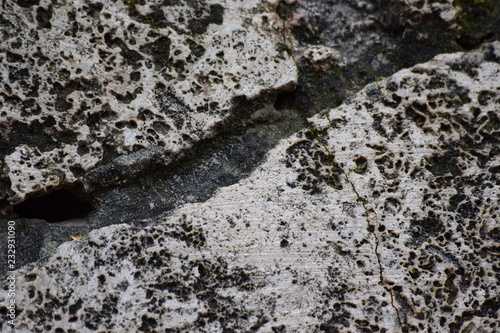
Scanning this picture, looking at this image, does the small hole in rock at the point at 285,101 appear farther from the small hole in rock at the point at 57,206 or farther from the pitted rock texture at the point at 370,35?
the small hole in rock at the point at 57,206

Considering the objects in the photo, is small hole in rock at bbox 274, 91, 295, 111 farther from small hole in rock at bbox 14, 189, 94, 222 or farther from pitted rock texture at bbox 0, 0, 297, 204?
small hole in rock at bbox 14, 189, 94, 222

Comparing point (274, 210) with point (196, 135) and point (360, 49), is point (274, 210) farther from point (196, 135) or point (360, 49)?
point (360, 49)

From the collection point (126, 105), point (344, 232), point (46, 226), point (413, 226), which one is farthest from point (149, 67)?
point (413, 226)

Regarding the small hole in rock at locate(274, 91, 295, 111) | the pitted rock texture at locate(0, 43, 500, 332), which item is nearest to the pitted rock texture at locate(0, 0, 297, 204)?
the small hole in rock at locate(274, 91, 295, 111)

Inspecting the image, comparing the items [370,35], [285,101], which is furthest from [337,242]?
[370,35]

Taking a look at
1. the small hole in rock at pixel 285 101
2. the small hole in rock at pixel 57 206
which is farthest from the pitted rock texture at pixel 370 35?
the small hole in rock at pixel 57 206

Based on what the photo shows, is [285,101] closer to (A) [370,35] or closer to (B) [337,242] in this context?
(A) [370,35]
